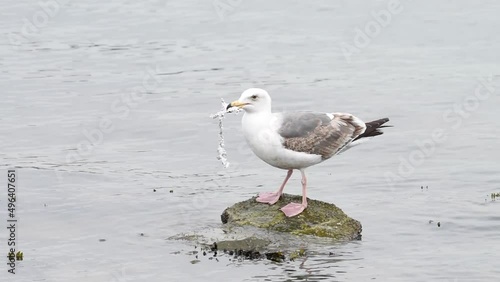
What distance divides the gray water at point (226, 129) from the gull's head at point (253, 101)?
222cm

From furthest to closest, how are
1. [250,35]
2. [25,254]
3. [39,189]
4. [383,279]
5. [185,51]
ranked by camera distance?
[250,35] → [185,51] → [39,189] → [25,254] → [383,279]

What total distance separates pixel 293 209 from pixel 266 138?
1.18 metres

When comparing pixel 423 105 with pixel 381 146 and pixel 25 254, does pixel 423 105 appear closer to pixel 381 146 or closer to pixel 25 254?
pixel 381 146

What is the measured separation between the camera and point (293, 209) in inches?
593

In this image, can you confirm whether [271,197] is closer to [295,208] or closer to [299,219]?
[295,208]

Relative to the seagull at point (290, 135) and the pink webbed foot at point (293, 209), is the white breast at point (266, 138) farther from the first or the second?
the pink webbed foot at point (293, 209)

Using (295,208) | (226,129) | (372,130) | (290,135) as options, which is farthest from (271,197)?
(226,129)

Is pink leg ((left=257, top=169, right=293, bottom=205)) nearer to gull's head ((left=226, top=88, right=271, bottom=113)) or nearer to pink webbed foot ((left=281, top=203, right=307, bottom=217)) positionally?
pink webbed foot ((left=281, top=203, right=307, bottom=217))

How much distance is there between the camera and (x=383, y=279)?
1393cm

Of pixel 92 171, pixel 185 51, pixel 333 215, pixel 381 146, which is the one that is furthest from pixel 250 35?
Answer: pixel 333 215

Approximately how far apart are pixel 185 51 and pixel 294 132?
54.4 ft

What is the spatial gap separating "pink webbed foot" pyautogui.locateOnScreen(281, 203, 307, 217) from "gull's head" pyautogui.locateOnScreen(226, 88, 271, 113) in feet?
4.89

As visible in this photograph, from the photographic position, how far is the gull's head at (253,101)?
48.5 ft

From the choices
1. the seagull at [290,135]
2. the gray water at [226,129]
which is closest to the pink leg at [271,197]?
the seagull at [290,135]
